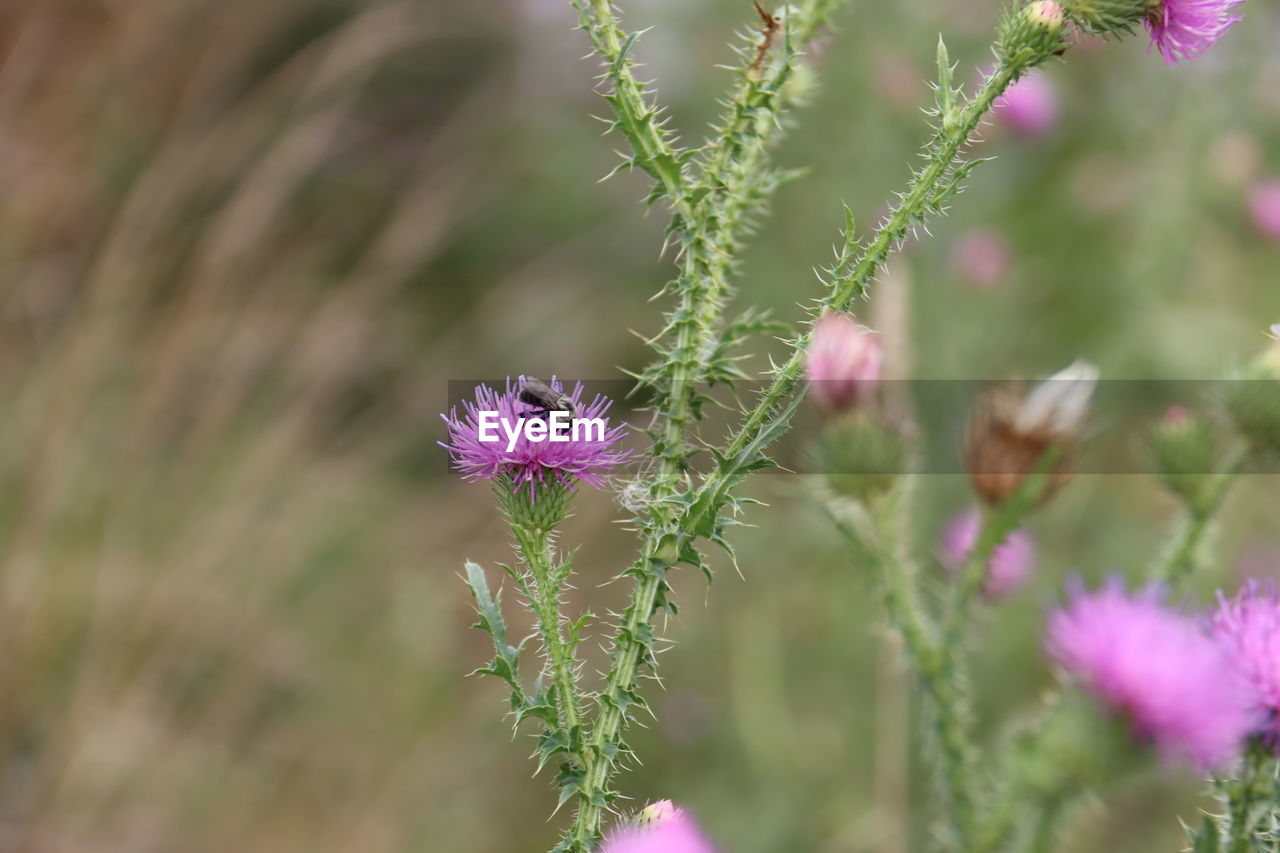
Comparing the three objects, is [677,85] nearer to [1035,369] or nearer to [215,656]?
[1035,369]

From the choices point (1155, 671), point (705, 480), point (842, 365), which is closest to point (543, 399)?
point (705, 480)

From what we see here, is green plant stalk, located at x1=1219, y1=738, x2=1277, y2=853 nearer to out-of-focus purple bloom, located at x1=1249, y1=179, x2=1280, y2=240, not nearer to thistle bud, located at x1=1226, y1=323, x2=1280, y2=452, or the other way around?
thistle bud, located at x1=1226, y1=323, x2=1280, y2=452

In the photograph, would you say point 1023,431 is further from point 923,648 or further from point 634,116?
point 634,116

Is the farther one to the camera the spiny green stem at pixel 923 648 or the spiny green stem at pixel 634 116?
the spiny green stem at pixel 923 648

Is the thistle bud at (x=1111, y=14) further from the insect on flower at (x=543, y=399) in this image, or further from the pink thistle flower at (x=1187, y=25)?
the insect on flower at (x=543, y=399)

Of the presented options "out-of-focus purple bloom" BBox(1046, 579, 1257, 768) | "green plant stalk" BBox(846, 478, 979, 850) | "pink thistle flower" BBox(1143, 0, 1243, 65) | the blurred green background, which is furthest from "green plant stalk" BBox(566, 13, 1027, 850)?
the blurred green background

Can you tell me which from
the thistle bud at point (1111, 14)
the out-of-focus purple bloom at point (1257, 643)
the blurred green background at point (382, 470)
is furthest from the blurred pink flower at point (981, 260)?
the out-of-focus purple bloom at point (1257, 643)

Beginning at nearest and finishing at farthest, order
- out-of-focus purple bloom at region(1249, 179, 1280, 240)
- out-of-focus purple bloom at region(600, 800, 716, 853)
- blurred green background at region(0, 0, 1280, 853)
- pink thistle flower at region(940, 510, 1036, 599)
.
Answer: out-of-focus purple bloom at region(600, 800, 716, 853), pink thistle flower at region(940, 510, 1036, 599), blurred green background at region(0, 0, 1280, 853), out-of-focus purple bloom at region(1249, 179, 1280, 240)

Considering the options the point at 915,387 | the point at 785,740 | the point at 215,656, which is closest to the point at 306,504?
the point at 215,656
